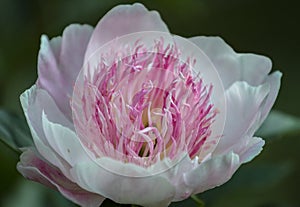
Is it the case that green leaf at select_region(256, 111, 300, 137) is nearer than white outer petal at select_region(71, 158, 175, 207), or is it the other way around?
white outer petal at select_region(71, 158, 175, 207)

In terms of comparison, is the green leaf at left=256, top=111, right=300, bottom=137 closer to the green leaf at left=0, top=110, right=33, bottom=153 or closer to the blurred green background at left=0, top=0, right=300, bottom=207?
the blurred green background at left=0, top=0, right=300, bottom=207

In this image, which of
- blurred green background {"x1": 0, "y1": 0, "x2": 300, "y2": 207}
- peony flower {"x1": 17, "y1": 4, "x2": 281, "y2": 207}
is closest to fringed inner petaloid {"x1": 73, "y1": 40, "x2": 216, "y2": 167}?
peony flower {"x1": 17, "y1": 4, "x2": 281, "y2": 207}

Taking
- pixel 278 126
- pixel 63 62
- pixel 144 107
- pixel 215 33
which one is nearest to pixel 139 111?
pixel 144 107

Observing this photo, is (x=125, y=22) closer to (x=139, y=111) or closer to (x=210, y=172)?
(x=139, y=111)

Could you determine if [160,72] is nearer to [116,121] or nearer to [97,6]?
[116,121]

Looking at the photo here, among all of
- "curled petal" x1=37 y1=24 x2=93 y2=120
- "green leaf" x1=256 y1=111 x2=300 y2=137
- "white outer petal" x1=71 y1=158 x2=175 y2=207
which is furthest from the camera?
"green leaf" x1=256 y1=111 x2=300 y2=137

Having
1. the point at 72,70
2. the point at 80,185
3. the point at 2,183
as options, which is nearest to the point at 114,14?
the point at 72,70

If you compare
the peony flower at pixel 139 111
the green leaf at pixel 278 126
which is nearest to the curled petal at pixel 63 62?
the peony flower at pixel 139 111
